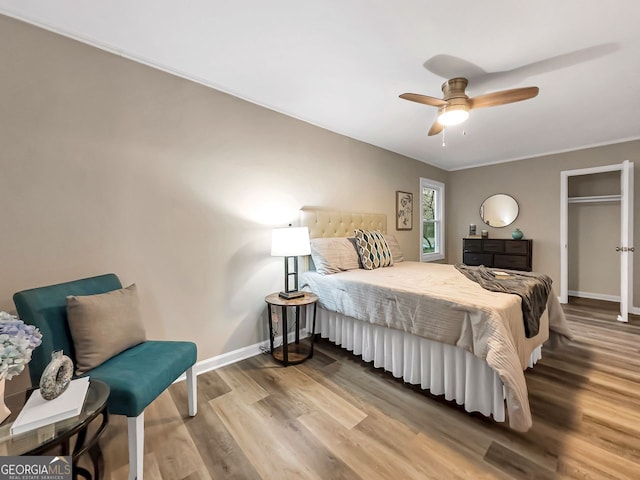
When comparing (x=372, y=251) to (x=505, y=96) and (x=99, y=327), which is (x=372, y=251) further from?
(x=99, y=327)

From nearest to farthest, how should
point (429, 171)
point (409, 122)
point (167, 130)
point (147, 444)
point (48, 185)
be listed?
point (147, 444) < point (48, 185) < point (167, 130) < point (409, 122) < point (429, 171)

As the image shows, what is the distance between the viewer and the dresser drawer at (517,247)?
4.59 metres

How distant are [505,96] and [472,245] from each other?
11.8ft

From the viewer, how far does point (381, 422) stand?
1.73 m

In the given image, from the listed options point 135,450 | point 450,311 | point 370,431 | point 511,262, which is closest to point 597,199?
point 511,262

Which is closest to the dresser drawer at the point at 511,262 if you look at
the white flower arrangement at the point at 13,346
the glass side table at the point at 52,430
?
the glass side table at the point at 52,430

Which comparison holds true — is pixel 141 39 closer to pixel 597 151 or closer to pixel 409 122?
pixel 409 122

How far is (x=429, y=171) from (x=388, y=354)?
4.07m

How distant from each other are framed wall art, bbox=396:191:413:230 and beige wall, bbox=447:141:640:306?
1746 mm

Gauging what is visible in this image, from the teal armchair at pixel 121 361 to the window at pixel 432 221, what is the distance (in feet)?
15.1

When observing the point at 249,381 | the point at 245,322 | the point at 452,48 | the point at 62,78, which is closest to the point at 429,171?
the point at 452,48

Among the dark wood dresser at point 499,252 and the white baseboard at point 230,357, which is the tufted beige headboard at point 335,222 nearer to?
the white baseboard at point 230,357

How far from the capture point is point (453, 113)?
7.29 ft

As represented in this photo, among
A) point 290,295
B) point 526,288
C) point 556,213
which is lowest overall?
point 290,295
